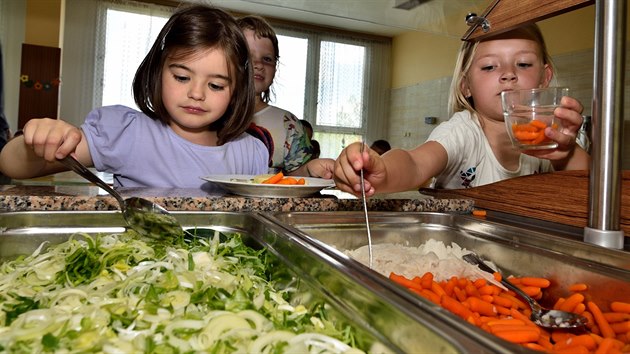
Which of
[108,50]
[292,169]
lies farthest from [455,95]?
[108,50]

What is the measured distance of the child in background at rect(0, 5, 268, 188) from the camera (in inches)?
68.0

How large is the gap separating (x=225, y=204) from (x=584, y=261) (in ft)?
2.68

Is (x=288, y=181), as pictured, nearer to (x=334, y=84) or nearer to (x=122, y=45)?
(x=122, y=45)

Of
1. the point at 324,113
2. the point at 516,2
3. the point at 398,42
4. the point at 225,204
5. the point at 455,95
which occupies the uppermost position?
the point at 398,42

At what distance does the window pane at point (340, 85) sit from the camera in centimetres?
948

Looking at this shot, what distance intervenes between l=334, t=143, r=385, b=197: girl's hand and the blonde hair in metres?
0.83

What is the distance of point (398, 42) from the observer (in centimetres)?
969

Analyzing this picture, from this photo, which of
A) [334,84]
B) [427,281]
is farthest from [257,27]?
[334,84]

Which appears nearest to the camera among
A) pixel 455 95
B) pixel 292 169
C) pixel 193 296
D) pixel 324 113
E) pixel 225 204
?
pixel 193 296

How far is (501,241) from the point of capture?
1165mm

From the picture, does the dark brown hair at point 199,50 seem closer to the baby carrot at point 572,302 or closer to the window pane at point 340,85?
the baby carrot at point 572,302

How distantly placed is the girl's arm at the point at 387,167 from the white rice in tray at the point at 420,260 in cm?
15

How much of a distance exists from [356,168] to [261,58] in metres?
1.70

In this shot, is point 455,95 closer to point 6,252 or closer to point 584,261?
point 584,261
